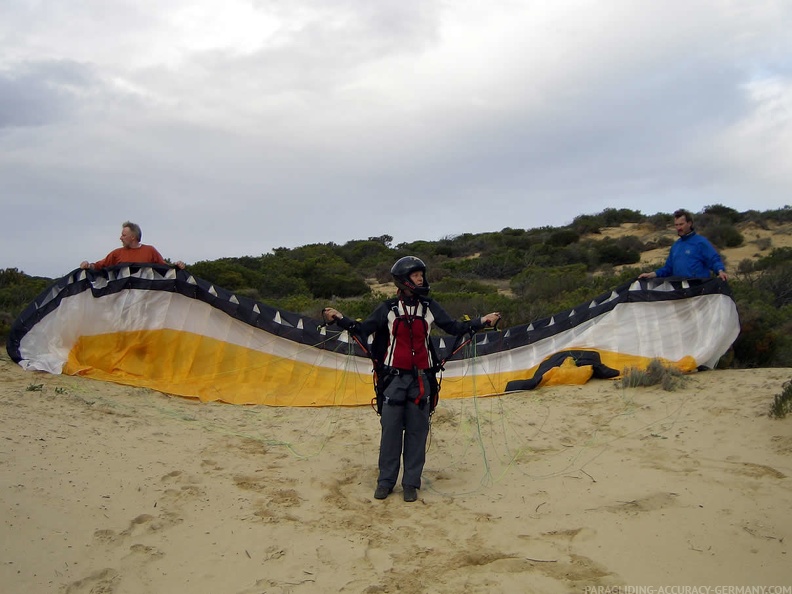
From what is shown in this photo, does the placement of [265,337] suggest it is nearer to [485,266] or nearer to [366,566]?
[366,566]

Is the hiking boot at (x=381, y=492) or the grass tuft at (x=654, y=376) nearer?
the hiking boot at (x=381, y=492)

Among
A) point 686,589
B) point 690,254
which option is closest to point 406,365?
point 686,589

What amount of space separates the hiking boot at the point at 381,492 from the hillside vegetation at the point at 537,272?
5.04 metres

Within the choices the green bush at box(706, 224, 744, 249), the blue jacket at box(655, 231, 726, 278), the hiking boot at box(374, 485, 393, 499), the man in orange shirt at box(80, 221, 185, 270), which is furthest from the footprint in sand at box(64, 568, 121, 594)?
the green bush at box(706, 224, 744, 249)

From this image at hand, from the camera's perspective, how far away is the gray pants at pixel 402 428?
14.8ft

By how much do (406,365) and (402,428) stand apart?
453 millimetres

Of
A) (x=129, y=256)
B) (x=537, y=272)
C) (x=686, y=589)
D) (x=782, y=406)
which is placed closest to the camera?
(x=686, y=589)

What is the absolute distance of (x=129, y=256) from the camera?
7.44 meters

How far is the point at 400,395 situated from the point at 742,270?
13874 mm

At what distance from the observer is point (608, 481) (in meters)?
4.49

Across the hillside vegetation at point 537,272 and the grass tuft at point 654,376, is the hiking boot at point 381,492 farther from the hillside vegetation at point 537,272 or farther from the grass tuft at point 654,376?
the hillside vegetation at point 537,272

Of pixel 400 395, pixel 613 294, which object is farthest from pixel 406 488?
pixel 613 294

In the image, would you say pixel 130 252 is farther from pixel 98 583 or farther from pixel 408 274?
pixel 98 583

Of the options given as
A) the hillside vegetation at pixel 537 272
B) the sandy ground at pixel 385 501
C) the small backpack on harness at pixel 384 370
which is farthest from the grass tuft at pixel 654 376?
Result: the small backpack on harness at pixel 384 370
